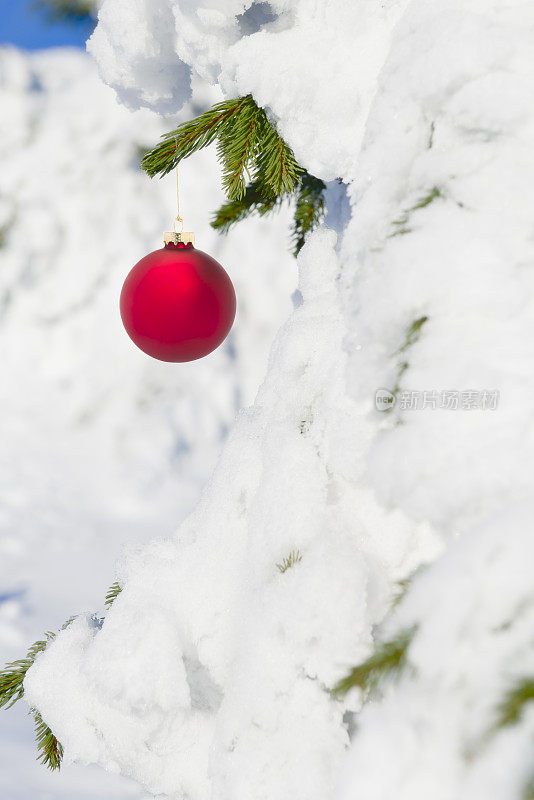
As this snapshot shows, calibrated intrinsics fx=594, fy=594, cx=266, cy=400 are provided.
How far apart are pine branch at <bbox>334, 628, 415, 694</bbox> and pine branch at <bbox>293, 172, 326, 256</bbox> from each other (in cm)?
105

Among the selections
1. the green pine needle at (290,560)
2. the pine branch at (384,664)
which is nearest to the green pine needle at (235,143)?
the green pine needle at (290,560)

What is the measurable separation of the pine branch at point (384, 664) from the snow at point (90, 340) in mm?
2479

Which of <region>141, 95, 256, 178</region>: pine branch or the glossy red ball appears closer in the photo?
<region>141, 95, 256, 178</region>: pine branch

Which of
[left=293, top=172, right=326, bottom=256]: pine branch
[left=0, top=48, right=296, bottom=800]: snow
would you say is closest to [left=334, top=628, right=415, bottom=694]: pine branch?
[left=293, top=172, right=326, bottom=256]: pine branch

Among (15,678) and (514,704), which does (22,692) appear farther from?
(514,704)

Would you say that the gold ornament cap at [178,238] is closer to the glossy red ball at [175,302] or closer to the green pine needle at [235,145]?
the glossy red ball at [175,302]

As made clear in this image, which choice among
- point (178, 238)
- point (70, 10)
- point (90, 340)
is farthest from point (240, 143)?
point (90, 340)

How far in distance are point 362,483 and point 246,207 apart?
1.04 m

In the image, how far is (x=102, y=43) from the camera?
4.15ft

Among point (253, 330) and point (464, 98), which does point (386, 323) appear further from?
point (253, 330)

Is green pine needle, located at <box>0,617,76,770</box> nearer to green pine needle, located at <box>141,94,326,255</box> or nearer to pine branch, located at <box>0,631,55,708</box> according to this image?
pine branch, located at <box>0,631,55,708</box>

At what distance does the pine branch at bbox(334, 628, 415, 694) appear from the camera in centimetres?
→ 48

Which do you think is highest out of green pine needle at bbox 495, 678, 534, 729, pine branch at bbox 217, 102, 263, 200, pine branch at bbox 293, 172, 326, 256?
pine branch at bbox 293, 172, 326, 256

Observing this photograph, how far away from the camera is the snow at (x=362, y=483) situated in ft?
1.47
